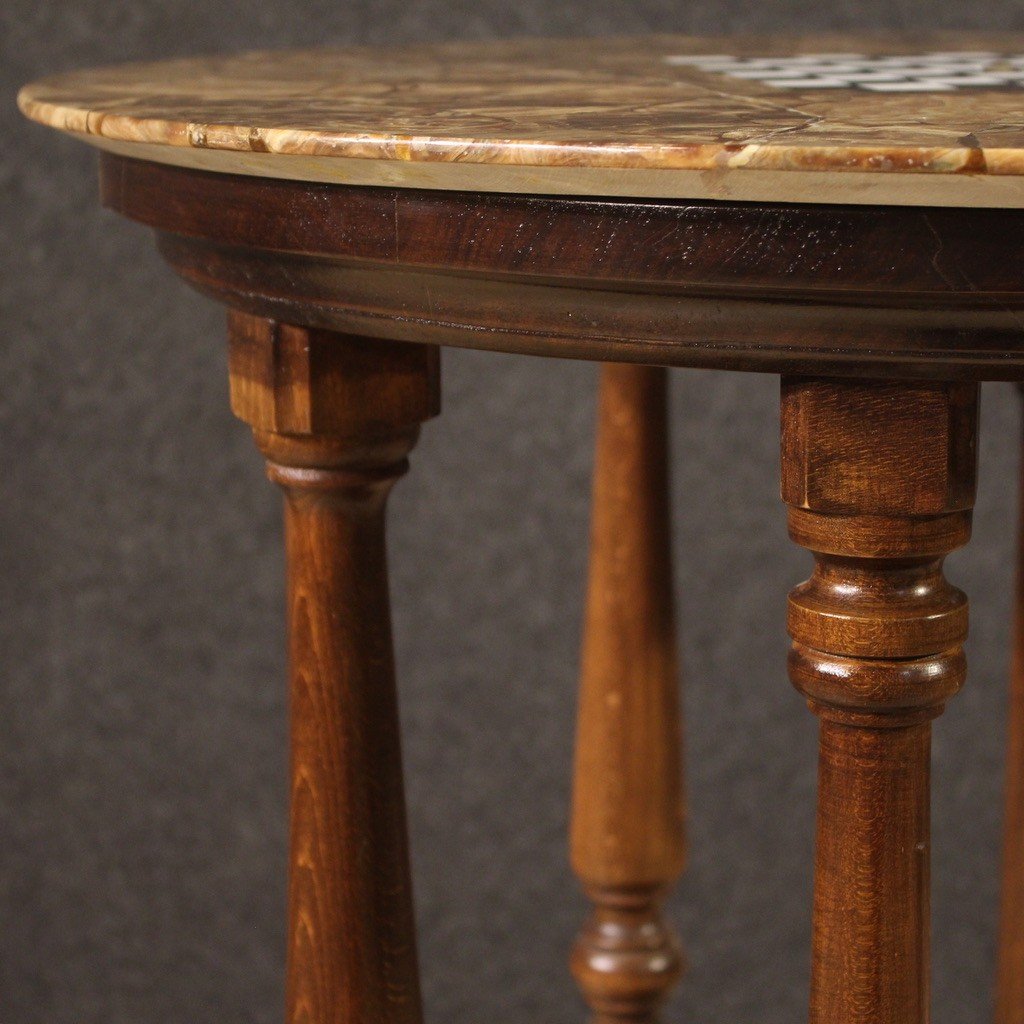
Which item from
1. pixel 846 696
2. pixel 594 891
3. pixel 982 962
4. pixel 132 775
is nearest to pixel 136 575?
pixel 132 775

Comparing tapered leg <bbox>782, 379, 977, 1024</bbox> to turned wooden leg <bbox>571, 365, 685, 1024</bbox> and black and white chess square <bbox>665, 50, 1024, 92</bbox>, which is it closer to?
black and white chess square <bbox>665, 50, 1024, 92</bbox>

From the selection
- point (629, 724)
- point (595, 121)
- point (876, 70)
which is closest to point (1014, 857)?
point (629, 724)

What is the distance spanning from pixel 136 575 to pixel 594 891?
46 cm

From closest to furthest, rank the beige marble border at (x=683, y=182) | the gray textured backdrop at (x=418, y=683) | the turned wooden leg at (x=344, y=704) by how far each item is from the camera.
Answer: the beige marble border at (x=683, y=182) < the turned wooden leg at (x=344, y=704) < the gray textured backdrop at (x=418, y=683)

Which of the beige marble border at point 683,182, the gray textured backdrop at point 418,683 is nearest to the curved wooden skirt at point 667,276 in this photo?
the beige marble border at point 683,182

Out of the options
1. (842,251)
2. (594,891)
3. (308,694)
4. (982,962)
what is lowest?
(982,962)

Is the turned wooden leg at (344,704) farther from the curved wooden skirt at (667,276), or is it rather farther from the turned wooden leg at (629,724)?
the turned wooden leg at (629,724)

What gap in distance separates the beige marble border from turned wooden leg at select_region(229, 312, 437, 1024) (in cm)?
13

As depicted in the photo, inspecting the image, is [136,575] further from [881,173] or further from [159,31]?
[881,173]

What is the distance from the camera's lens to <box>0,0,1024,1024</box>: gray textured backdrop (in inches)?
49.4

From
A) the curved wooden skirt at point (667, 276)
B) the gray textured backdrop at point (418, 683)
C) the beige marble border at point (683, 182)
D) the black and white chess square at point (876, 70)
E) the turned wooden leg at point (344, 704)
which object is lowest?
the gray textured backdrop at point (418, 683)

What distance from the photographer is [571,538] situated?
1.29 metres

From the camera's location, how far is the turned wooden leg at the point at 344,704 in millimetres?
624

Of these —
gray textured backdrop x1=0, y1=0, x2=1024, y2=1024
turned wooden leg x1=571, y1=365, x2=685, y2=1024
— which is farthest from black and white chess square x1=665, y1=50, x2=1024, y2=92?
gray textured backdrop x1=0, y1=0, x2=1024, y2=1024
